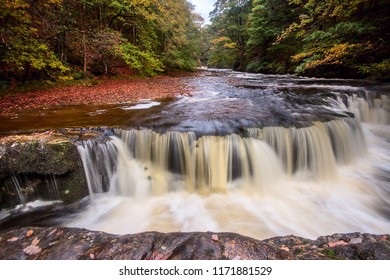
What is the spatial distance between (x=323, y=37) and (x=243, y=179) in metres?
7.39

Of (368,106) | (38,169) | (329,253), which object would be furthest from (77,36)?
(368,106)

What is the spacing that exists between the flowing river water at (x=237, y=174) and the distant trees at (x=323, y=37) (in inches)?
166

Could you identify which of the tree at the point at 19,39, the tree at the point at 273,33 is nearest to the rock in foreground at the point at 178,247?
the tree at the point at 19,39

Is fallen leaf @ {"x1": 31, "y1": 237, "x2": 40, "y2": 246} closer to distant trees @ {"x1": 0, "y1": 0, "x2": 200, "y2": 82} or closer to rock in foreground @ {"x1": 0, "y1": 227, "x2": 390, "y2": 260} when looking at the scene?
rock in foreground @ {"x1": 0, "y1": 227, "x2": 390, "y2": 260}

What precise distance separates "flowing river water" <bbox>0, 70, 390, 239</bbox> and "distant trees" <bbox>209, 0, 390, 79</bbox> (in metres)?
4.22

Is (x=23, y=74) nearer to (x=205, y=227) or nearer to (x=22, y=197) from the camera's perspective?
(x=22, y=197)

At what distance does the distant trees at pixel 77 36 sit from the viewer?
6684mm

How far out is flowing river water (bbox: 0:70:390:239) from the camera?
349 centimetres

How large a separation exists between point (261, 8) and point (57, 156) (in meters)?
19.5

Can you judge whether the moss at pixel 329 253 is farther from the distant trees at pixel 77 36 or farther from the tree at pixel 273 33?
the tree at pixel 273 33

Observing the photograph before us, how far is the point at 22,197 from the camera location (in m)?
3.49

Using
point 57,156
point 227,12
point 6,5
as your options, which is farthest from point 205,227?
point 227,12

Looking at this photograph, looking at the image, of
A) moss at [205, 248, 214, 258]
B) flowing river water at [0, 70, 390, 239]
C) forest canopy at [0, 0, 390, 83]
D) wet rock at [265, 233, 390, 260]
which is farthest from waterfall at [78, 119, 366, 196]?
forest canopy at [0, 0, 390, 83]

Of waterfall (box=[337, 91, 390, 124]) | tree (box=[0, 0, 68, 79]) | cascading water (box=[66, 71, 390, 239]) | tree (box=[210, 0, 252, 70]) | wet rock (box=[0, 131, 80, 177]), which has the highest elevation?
tree (box=[210, 0, 252, 70])
